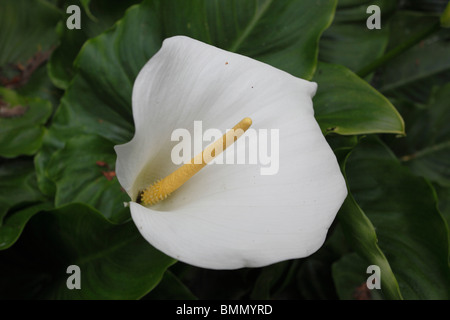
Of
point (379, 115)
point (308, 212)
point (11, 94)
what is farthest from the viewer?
point (11, 94)

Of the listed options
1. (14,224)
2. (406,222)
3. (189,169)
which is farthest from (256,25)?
(14,224)

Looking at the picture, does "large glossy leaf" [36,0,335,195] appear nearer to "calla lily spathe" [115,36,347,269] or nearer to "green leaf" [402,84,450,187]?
"calla lily spathe" [115,36,347,269]

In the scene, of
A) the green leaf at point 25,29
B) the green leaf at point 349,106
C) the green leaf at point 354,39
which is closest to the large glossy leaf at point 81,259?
the green leaf at point 349,106

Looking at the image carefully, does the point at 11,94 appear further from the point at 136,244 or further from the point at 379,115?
the point at 379,115

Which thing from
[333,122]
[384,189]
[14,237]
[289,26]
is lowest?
[384,189]

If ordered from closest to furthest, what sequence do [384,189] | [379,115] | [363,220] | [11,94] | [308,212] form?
[308,212], [363,220], [379,115], [384,189], [11,94]

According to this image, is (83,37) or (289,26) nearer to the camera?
(289,26)

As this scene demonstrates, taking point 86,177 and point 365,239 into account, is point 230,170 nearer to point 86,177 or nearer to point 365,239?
point 365,239

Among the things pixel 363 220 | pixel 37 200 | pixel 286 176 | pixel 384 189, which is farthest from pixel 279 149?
pixel 37 200
